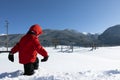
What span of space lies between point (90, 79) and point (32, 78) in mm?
1425

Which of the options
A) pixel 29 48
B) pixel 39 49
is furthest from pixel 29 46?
pixel 39 49

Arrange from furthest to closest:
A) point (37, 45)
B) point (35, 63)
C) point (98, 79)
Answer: point (35, 63), point (37, 45), point (98, 79)

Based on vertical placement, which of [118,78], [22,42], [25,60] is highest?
[22,42]

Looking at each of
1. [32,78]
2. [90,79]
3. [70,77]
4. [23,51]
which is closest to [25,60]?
[23,51]

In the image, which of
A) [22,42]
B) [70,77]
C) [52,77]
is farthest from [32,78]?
[22,42]

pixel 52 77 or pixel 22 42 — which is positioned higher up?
pixel 22 42

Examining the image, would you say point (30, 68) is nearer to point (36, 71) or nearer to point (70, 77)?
point (36, 71)

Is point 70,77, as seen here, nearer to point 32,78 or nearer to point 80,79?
point 80,79

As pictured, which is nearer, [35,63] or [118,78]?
[118,78]

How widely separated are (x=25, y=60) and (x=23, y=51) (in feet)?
0.86

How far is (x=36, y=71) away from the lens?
7.57 m

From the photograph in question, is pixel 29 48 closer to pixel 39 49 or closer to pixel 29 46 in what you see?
pixel 29 46

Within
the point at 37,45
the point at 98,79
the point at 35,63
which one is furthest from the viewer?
the point at 35,63

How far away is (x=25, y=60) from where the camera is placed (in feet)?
23.7
